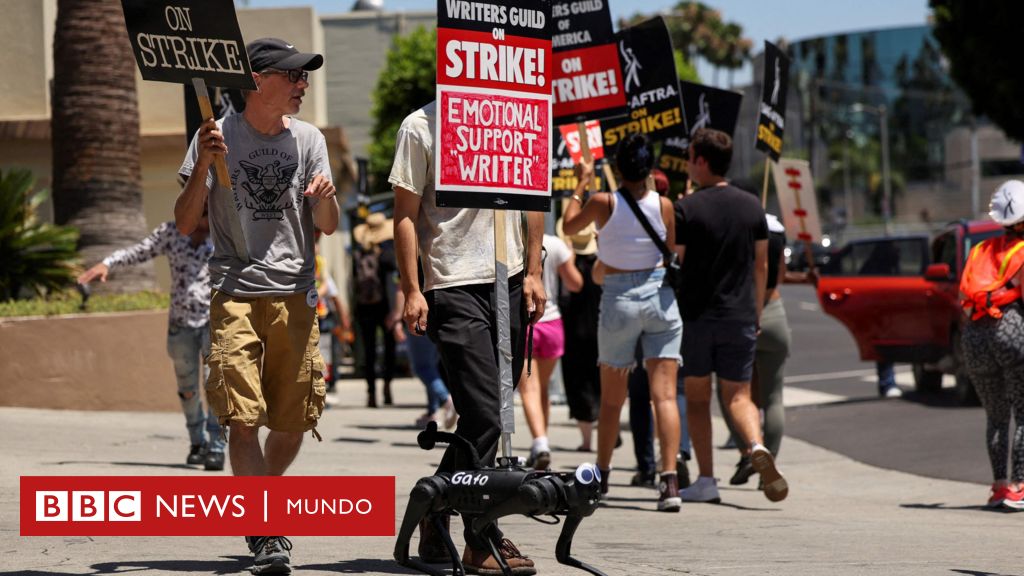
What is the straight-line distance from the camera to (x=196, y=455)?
1007 centimetres

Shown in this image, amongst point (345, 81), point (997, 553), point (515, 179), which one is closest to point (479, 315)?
point (515, 179)

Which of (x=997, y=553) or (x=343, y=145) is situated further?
(x=343, y=145)

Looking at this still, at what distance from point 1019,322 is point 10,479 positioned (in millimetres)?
5619

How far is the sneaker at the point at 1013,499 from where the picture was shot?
28.3 ft

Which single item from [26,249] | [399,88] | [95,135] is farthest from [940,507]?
[399,88]

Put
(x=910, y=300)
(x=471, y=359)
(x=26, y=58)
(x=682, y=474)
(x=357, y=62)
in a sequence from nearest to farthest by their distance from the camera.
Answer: (x=471, y=359) → (x=682, y=474) → (x=910, y=300) → (x=26, y=58) → (x=357, y=62)

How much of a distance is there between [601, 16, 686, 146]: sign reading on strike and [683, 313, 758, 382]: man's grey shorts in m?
2.52

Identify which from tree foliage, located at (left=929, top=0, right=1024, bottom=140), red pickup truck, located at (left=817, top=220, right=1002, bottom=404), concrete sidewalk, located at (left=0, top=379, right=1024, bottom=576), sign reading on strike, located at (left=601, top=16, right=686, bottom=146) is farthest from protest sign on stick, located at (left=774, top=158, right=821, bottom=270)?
tree foliage, located at (left=929, top=0, right=1024, bottom=140)

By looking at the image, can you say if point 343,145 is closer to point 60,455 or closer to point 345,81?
point 60,455

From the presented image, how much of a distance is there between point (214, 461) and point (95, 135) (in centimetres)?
640

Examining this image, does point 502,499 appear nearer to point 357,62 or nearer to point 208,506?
point 208,506

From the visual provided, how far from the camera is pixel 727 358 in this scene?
8852 millimetres

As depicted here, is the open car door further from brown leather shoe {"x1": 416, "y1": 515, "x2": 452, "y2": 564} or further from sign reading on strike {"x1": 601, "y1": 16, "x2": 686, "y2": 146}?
brown leather shoe {"x1": 416, "y1": 515, "x2": 452, "y2": 564}

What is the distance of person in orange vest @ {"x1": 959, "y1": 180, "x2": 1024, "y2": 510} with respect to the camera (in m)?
8.78
